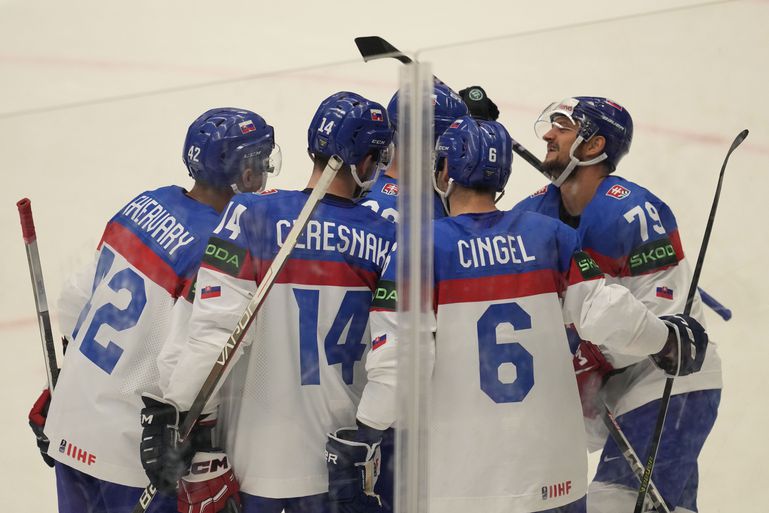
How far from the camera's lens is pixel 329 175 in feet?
5.97

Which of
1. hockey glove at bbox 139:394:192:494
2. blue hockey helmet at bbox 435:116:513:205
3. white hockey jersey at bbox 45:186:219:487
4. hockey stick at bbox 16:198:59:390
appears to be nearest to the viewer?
blue hockey helmet at bbox 435:116:513:205

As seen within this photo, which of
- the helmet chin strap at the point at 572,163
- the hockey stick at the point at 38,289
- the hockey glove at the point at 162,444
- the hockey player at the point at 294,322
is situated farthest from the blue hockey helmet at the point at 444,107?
the hockey stick at the point at 38,289

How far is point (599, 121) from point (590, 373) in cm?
42

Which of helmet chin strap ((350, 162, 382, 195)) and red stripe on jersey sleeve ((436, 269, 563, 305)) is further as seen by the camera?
helmet chin strap ((350, 162, 382, 195))

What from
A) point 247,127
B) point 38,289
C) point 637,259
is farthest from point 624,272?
point 38,289

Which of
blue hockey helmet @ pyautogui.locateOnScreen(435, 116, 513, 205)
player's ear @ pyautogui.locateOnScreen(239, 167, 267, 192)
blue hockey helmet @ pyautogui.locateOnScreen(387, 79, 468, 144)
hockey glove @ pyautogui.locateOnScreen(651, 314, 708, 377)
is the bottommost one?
hockey glove @ pyautogui.locateOnScreen(651, 314, 708, 377)

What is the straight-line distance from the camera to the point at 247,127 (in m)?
1.91

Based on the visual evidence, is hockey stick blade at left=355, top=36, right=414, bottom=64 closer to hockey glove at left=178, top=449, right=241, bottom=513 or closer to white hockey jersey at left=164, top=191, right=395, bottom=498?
white hockey jersey at left=164, top=191, right=395, bottom=498

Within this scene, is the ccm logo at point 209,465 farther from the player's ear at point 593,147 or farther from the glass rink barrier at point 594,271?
the player's ear at point 593,147

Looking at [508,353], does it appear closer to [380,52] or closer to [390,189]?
[390,189]

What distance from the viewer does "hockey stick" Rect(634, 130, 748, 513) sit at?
1.65 metres

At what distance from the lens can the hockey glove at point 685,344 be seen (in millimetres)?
1695

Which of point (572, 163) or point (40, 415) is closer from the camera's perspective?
point (572, 163)

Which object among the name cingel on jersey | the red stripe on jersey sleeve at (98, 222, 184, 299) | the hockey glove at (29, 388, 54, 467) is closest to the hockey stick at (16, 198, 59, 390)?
the hockey glove at (29, 388, 54, 467)
